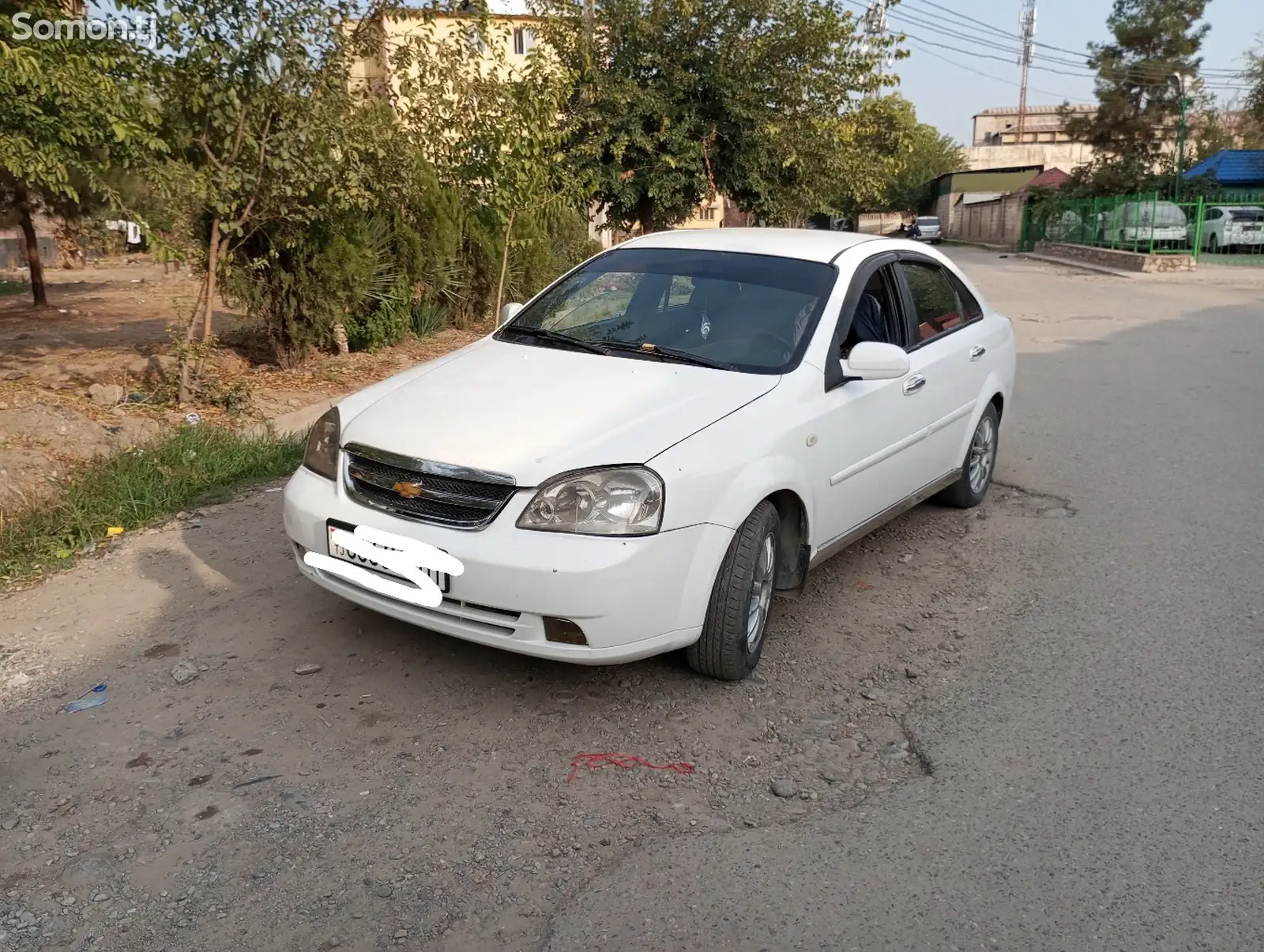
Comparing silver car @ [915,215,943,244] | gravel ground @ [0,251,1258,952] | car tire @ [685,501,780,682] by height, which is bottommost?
gravel ground @ [0,251,1258,952]

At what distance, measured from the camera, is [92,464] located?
6.47 m

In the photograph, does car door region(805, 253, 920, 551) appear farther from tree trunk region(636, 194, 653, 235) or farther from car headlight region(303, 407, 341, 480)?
tree trunk region(636, 194, 653, 235)

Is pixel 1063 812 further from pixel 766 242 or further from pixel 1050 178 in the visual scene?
pixel 1050 178

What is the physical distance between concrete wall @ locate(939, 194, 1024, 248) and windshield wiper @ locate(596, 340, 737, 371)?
40429 mm

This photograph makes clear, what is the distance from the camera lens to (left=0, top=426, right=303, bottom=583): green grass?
213 inches

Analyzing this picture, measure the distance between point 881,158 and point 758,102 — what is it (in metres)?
3.19

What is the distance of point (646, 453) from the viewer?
11.6 feet

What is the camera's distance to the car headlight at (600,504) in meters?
3.45

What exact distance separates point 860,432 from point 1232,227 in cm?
3120

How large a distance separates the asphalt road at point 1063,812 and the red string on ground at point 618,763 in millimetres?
392

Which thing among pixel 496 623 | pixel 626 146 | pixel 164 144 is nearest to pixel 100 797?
pixel 496 623

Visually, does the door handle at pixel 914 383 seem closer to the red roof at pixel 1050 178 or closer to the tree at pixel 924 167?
the red roof at pixel 1050 178

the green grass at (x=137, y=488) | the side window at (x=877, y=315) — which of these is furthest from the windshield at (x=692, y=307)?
the green grass at (x=137, y=488)

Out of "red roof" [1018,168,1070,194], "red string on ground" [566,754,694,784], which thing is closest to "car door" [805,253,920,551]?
"red string on ground" [566,754,694,784]
